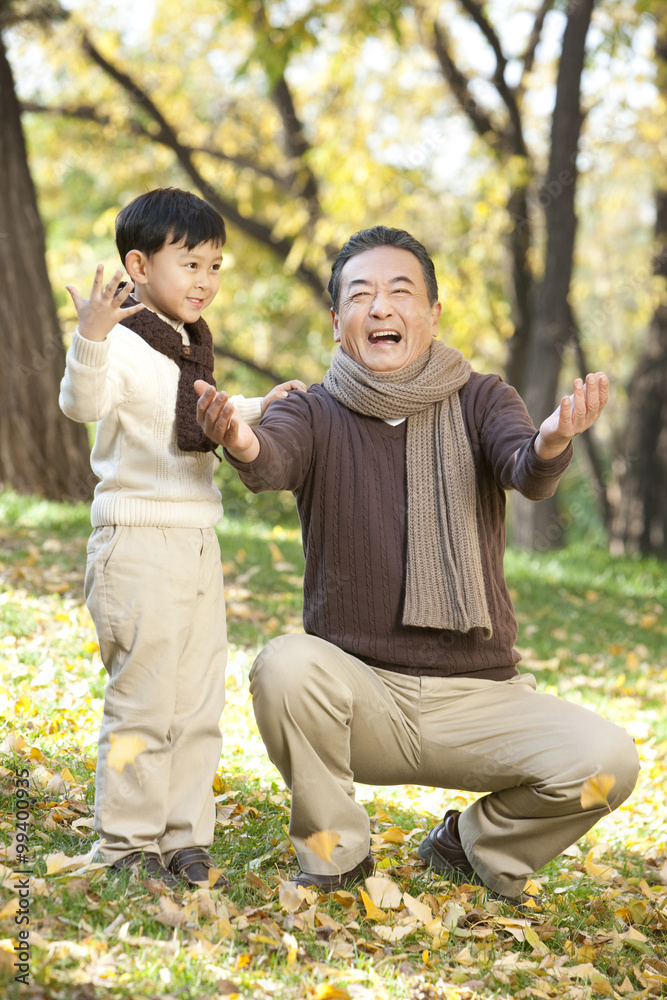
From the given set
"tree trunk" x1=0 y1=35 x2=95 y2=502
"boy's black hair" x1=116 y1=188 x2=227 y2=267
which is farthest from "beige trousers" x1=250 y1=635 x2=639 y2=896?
"tree trunk" x1=0 y1=35 x2=95 y2=502

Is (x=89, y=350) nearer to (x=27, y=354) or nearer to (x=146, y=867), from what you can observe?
(x=146, y=867)

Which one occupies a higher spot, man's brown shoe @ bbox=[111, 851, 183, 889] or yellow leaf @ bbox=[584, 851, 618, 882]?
man's brown shoe @ bbox=[111, 851, 183, 889]

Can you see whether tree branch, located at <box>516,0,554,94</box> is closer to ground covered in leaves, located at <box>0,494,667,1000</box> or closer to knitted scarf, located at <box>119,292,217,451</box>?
ground covered in leaves, located at <box>0,494,667,1000</box>

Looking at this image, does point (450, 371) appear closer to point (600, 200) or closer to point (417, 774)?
point (417, 774)

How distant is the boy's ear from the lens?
2652 millimetres

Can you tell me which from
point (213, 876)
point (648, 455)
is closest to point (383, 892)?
point (213, 876)

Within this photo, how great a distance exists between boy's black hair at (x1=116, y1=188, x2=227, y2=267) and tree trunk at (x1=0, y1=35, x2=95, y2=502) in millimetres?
4451

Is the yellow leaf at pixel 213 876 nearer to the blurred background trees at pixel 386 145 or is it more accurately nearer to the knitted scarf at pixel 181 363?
the knitted scarf at pixel 181 363

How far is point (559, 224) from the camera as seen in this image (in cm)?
955

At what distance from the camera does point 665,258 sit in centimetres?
1073

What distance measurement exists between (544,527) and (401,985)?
26.5ft

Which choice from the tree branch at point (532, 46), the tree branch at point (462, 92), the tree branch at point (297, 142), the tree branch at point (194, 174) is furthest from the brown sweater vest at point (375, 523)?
the tree branch at point (532, 46)

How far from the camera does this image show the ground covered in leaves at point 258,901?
213cm

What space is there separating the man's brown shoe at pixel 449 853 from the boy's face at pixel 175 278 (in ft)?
5.33
